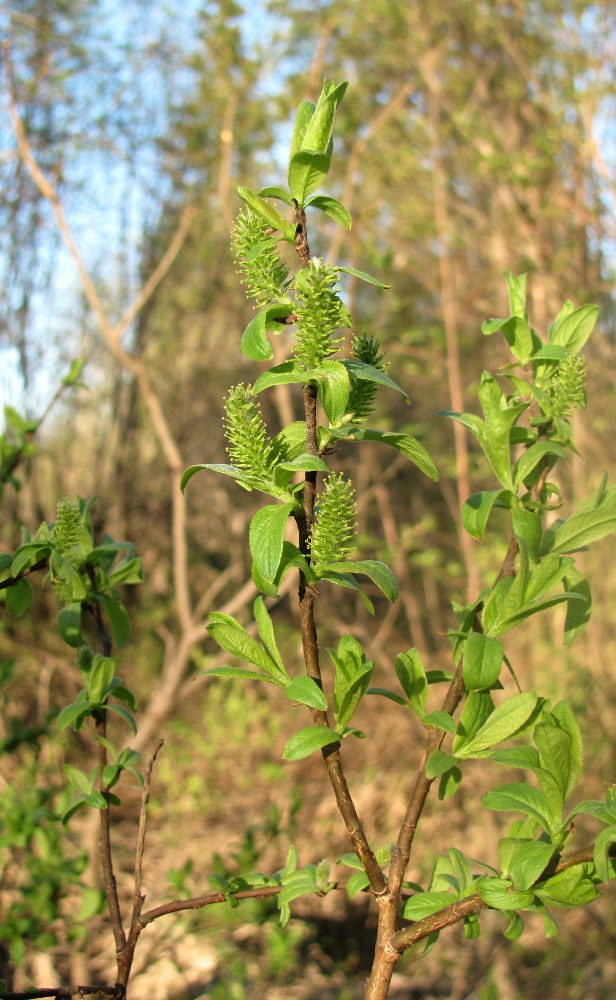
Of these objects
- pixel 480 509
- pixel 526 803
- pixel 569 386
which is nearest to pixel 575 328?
pixel 569 386

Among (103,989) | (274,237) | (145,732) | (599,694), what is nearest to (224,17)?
(145,732)

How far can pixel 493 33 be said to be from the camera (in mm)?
4656

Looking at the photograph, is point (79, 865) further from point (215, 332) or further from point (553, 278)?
point (215, 332)

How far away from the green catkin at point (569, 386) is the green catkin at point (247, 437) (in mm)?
278

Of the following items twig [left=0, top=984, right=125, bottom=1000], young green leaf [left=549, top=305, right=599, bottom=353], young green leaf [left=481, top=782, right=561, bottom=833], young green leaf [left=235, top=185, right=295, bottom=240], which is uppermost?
young green leaf [left=235, top=185, right=295, bottom=240]

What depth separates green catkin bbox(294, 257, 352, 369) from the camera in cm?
63

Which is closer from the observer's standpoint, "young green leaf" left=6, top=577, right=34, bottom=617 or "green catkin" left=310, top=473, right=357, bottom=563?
"green catkin" left=310, top=473, right=357, bottom=563

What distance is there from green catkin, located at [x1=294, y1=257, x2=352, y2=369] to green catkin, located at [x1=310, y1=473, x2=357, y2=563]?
0.31 feet

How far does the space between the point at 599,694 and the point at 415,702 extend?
9.73ft

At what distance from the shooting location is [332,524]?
66 centimetres

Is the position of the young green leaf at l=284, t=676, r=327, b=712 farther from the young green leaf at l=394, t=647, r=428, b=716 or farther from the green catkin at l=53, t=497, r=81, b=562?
the green catkin at l=53, t=497, r=81, b=562

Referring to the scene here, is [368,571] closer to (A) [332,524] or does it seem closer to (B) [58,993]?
(A) [332,524]

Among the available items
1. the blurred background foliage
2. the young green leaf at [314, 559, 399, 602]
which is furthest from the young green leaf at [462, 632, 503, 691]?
the blurred background foliage

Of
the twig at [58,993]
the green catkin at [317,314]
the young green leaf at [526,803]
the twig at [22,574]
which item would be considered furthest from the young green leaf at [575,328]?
the twig at [58,993]
